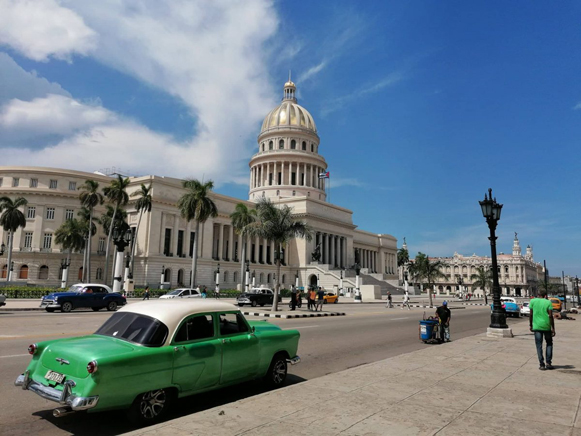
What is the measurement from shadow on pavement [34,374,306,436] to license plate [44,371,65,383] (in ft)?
2.41

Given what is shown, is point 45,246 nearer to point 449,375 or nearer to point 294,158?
point 294,158

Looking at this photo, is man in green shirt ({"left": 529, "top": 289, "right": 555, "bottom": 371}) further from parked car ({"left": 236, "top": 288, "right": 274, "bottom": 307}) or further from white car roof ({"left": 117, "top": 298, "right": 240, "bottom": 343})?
parked car ({"left": 236, "top": 288, "right": 274, "bottom": 307})

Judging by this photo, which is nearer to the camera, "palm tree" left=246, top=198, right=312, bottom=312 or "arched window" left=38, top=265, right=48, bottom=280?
"palm tree" left=246, top=198, right=312, bottom=312

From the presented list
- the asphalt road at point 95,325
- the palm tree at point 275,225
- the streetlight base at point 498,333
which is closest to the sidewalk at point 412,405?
the asphalt road at point 95,325

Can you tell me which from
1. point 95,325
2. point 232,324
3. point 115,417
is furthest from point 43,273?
point 232,324

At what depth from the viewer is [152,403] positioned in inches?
218

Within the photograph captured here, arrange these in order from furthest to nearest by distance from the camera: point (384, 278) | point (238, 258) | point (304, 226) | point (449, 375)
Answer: point (384, 278), point (238, 258), point (304, 226), point (449, 375)

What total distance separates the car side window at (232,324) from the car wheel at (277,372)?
974 mm

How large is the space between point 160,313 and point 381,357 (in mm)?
7090

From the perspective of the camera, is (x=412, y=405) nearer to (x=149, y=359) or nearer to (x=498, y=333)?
(x=149, y=359)

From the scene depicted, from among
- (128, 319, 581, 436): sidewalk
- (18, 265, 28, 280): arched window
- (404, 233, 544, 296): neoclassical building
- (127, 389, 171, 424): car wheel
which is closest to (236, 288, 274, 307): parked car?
(128, 319, 581, 436): sidewalk

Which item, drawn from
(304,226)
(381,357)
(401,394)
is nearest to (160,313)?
(401,394)

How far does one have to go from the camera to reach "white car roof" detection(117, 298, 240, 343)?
596 cm

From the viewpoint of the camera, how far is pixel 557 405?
6445mm
